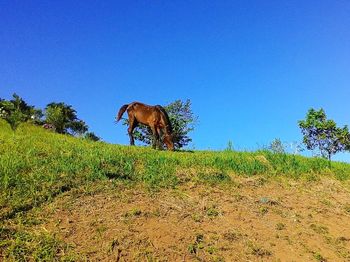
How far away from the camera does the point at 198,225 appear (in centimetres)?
743

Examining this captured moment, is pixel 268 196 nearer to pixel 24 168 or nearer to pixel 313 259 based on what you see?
pixel 313 259

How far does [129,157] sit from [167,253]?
14.9 feet

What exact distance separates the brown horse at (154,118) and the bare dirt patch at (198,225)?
8033 millimetres

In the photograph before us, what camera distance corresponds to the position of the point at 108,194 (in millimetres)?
7949

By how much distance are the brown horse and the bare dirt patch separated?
803 centimetres

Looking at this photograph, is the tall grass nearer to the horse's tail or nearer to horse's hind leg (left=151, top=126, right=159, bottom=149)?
horse's hind leg (left=151, top=126, right=159, bottom=149)

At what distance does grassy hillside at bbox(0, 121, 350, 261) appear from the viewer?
6.22 metres

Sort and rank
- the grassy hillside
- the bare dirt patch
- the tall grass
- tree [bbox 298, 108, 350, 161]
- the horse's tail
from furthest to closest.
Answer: tree [bbox 298, 108, 350, 161]
the horse's tail
the tall grass
the bare dirt patch
the grassy hillside

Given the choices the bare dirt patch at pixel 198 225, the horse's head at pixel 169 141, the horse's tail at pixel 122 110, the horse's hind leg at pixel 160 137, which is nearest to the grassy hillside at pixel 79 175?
the bare dirt patch at pixel 198 225

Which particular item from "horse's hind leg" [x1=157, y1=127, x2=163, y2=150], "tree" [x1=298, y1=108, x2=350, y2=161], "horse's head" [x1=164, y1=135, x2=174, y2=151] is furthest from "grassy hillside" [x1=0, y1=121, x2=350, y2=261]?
"tree" [x1=298, y1=108, x2=350, y2=161]

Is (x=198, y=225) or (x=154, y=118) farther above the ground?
(x=154, y=118)

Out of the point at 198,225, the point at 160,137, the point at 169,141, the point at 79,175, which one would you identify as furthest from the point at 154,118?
the point at 198,225

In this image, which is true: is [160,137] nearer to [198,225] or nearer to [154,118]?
[154,118]

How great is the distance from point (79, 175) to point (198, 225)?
108 inches
